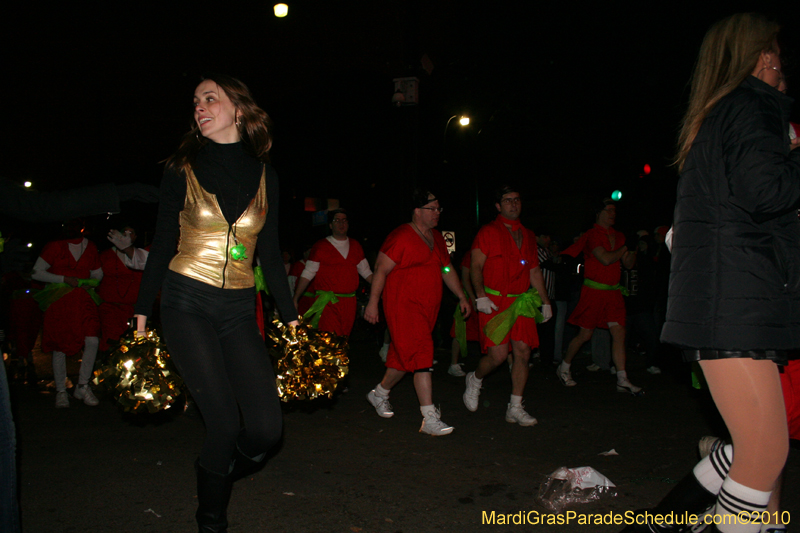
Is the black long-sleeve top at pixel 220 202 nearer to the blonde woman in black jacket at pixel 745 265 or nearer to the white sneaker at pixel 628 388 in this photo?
the blonde woman in black jacket at pixel 745 265

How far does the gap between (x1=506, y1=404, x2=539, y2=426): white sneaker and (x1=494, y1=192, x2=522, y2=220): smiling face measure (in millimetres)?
1800

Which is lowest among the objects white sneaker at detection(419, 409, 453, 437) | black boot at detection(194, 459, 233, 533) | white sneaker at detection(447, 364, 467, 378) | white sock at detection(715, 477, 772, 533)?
white sneaker at detection(447, 364, 467, 378)

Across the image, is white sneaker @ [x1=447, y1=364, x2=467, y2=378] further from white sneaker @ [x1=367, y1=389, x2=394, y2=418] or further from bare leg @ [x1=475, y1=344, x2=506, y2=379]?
bare leg @ [x1=475, y1=344, x2=506, y2=379]

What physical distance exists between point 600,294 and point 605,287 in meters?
0.11

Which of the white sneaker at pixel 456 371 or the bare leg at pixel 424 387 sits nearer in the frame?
the bare leg at pixel 424 387

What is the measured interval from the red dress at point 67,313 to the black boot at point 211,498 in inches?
174

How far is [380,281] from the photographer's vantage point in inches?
217

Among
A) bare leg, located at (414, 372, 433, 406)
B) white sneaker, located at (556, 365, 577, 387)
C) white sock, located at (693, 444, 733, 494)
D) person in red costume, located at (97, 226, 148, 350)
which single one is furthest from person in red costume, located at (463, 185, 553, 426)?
person in red costume, located at (97, 226, 148, 350)

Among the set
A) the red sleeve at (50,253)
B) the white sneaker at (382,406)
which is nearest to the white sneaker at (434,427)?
the white sneaker at (382,406)

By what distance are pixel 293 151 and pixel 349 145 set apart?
435 cm

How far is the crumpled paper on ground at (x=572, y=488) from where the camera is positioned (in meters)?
3.61

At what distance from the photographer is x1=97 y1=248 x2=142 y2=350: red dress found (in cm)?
697

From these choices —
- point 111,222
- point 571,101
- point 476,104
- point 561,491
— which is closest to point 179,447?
point 111,222

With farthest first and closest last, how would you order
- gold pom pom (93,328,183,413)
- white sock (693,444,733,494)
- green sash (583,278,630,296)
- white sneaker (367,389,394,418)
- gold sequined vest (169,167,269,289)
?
1. green sash (583,278,630,296)
2. white sneaker (367,389,394,418)
3. gold pom pom (93,328,183,413)
4. gold sequined vest (169,167,269,289)
5. white sock (693,444,733,494)
